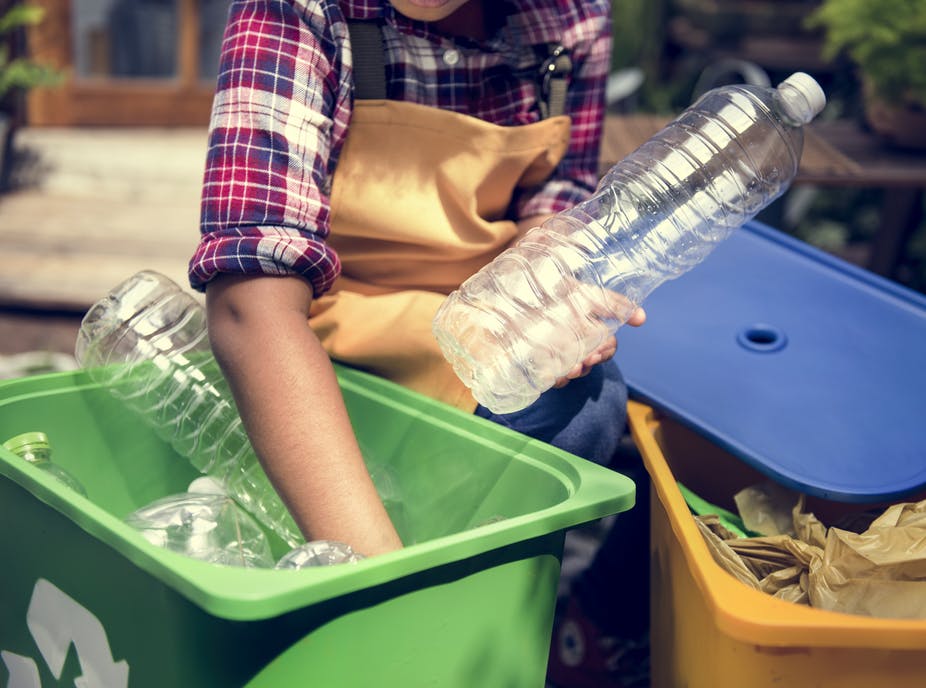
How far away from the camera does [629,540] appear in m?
1.75

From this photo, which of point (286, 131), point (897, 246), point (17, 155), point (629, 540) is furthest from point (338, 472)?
point (17, 155)

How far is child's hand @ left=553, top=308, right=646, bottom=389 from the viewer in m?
1.41

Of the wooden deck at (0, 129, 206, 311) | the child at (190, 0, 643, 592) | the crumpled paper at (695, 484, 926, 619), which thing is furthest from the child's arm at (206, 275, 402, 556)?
the wooden deck at (0, 129, 206, 311)

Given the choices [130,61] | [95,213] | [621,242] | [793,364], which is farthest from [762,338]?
[130,61]

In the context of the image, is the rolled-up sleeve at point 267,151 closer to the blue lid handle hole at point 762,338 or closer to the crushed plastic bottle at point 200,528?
the crushed plastic bottle at point 200,528

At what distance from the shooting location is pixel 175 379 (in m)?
1.71

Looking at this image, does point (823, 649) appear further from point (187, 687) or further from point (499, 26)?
point (499, 26)

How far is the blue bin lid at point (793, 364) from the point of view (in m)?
1.44

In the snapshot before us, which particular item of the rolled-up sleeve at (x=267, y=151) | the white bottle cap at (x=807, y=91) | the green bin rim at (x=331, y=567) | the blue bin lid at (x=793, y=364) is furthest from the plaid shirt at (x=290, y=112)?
the blue bin lid at (x=793, y=364)

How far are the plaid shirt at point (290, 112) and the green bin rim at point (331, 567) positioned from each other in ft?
1.11

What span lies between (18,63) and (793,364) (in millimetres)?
3706

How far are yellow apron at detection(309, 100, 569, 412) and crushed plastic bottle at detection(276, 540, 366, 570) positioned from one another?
40 cm

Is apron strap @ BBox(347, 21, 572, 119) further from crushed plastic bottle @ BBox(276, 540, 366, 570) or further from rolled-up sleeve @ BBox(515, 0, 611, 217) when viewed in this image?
crushed plastic bottle @ BBox(276, 540, 366, 570)

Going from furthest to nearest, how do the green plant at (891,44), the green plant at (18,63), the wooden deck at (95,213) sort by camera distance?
the green plant at (18,63), the wooden deck at (95,213), the green plant at (891,44)
